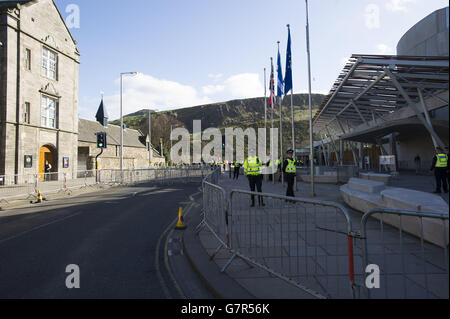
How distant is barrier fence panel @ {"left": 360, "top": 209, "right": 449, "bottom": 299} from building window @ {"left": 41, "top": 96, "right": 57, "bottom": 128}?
27112mm

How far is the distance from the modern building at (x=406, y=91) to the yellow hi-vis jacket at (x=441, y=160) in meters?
1.89

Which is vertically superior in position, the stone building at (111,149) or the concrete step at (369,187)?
the stone building at (111,149)

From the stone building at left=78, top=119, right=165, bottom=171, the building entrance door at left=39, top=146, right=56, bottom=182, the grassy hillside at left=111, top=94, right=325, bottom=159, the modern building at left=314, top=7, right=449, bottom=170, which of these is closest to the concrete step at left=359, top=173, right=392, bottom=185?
the modern building at left=314, top=7, right=449, bottom=170

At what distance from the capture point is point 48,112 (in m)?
25.6

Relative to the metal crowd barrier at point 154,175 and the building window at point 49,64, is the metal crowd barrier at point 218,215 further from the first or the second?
the building window at point 49,64

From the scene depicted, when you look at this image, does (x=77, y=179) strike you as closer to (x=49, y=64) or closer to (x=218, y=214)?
(x=49, y=64)

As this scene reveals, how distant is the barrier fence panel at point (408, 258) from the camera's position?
2816 millimetres

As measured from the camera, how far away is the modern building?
14.5 metres

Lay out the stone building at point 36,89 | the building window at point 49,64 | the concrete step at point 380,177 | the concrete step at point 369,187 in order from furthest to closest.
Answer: the building window at point 49,64 → the stone building at point 36,89 → the concrete step at point 380,177 → the concrete step at point 369,187

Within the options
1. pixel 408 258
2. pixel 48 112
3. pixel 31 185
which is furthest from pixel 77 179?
pixel 408 258

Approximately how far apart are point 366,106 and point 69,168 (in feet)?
91.4

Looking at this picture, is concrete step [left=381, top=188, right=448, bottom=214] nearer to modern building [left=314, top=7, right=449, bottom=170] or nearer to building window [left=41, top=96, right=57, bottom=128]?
modern building [left=314, top=7, right=449, bottom=170]

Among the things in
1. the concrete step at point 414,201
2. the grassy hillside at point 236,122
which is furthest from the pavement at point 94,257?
the grassy hillside at point 236,122
